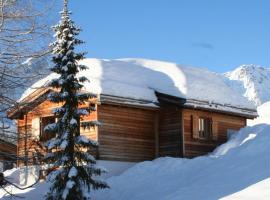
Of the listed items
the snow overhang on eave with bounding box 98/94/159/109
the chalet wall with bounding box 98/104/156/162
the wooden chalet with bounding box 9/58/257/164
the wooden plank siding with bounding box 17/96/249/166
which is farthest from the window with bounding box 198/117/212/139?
the snow overhang on eave with bounding box 98/94/159/109

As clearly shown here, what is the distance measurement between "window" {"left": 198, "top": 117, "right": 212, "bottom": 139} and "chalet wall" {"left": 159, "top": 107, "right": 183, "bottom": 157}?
1.61m

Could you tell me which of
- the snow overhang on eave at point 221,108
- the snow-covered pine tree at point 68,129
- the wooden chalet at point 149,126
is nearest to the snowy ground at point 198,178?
the wooden chalet at point 149,126

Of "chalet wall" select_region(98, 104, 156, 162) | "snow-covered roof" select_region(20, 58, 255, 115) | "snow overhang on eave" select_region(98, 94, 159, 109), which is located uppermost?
"snow-covered roof" select_region(20, 58, 255, 115)

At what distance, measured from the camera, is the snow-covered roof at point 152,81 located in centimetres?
2530

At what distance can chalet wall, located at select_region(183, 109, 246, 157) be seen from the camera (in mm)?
A: 26531

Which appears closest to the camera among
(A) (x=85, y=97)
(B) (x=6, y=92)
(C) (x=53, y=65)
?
(B) (x=6, y=92)

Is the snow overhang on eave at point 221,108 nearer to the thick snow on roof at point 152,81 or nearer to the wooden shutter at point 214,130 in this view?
the thick snow on roof at point 152,81

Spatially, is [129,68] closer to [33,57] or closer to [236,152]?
[236,152]

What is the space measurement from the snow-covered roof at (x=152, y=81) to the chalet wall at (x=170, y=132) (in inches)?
38.6

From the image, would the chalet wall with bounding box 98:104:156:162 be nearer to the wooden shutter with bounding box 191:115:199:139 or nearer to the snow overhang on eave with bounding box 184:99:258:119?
the wooden shutter with bounding box 191:115:199:139

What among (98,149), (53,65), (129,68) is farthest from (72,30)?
(129,68)

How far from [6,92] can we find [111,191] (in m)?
7.14

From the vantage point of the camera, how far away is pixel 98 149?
24.2 meters

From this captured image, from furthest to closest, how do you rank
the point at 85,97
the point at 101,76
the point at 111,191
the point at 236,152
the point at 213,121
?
the point at 213,121 < the point at 101,76 < the point at 236,152 < the point at 111,191 < the point at 85,97
